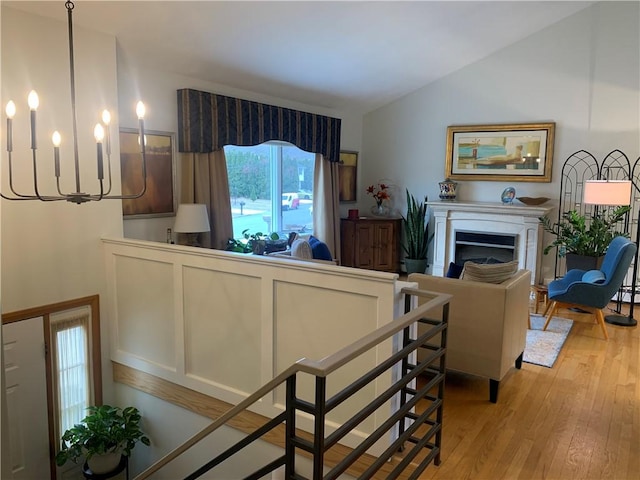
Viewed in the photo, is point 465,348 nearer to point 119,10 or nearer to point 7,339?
point 7,339

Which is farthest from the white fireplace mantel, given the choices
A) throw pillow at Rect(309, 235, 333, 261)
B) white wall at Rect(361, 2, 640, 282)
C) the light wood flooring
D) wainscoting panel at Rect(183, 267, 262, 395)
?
wainscoting panel at Rect(183, 267, 262, 395)

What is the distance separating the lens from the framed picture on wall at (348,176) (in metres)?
7.21

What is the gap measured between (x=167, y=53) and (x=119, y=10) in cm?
77

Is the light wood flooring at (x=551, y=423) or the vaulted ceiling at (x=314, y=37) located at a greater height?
the vaulted ceiling at (x=314, y=37)

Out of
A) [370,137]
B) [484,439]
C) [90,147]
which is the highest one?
[370,137]

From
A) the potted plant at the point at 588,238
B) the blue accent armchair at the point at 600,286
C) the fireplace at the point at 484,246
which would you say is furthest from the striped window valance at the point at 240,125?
the blue accent armchair at the point at 600,286

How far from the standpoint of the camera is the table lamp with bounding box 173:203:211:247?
4262mm

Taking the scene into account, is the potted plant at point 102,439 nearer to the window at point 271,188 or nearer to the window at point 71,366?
the window at point 71,366

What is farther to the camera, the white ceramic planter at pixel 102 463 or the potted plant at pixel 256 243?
the potted plant at pixel 256 243

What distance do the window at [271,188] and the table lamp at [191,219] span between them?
3.78 feet

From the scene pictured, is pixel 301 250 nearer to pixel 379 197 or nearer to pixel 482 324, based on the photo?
pixel 482 324

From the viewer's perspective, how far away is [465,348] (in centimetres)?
362

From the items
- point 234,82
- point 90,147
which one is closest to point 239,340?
point 90,147

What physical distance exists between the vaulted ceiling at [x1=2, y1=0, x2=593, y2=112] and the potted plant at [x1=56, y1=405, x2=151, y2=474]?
113 inches
